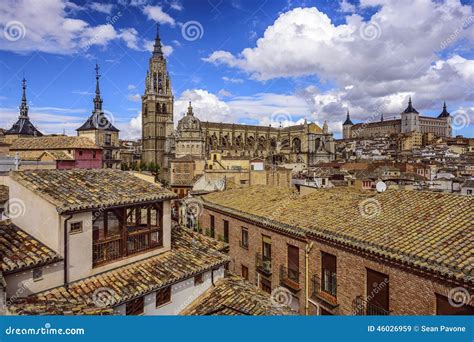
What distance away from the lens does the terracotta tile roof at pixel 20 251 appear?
230 inches

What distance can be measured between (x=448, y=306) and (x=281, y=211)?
6436 millimetres

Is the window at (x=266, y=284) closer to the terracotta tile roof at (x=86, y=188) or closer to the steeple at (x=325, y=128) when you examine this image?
the terracotta tile roof at (x=86, y=188)

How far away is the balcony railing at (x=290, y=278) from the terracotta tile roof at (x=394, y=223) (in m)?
1.24

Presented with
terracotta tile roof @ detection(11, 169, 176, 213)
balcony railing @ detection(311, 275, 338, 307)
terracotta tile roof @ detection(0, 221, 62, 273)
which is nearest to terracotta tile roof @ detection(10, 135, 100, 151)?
terracotta tile roof @ detection(11, 169, 176, 213)

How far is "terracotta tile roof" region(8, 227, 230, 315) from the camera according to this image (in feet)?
18.6

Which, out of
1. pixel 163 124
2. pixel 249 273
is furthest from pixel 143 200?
pixel 163 124

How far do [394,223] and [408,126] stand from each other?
13476cm

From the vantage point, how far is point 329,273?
29.5 feet

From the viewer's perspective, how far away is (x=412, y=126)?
4966 inches

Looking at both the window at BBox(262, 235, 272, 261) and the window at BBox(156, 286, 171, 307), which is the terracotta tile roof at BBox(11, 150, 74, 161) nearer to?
the window at BBox(262, 235, 272, 261)

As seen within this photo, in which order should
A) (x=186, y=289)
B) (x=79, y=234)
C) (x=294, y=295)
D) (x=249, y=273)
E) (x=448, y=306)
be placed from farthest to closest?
1. (x=249, y=273)
2. (x=294, y=295)
3. (x=186, y=289)
4. (x=79, y=234)
5. (x=448, y=306)

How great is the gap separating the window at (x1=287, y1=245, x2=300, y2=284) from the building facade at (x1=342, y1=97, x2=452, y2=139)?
122141 millimetres

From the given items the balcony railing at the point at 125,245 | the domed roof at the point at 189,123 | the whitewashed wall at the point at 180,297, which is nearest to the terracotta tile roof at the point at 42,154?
the balcony railing at the point at 125,245

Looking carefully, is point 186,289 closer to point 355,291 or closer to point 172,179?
point 355,291
